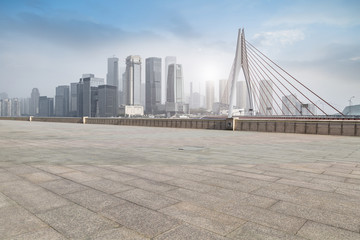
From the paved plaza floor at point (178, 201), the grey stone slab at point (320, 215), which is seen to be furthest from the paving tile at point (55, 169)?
the grey stone slab at point (320, 215)

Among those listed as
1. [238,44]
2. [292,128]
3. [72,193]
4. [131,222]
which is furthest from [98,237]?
[238,44]

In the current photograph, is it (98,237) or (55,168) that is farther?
(55,168)

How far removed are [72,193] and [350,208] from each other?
4.13 meters

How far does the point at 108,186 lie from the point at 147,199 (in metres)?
1.04

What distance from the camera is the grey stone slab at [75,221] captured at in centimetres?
278

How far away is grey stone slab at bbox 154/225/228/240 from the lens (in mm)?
2646

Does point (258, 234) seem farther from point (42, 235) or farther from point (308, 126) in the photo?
point (308, 126)

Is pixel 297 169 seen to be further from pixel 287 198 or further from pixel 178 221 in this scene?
pixel 178 221

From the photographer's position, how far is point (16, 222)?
119 inches

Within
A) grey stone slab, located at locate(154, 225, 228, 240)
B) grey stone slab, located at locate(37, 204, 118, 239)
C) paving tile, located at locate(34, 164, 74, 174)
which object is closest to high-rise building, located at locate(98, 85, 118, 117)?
paving tile, located at locate(34, 164, 74, 174)

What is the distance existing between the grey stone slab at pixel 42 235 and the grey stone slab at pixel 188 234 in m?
1.06

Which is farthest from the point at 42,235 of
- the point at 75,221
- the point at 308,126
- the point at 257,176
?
the point at 308,126

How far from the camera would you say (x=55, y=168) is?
5988mm

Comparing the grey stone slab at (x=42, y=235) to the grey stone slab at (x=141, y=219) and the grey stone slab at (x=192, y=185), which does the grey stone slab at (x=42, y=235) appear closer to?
the grey stone slab at (x=141, y=219)
